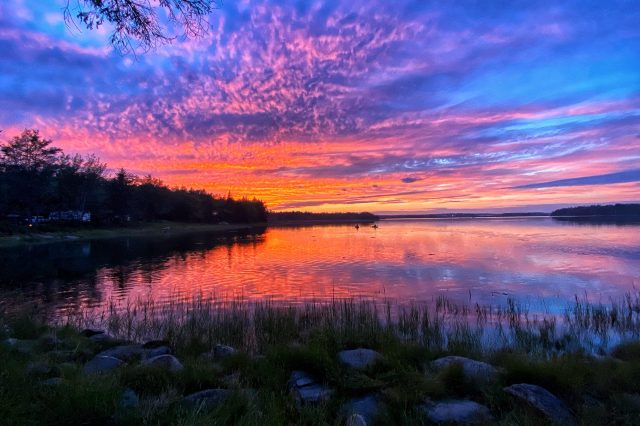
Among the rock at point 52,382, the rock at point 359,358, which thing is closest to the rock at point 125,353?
the rock at point 52,382

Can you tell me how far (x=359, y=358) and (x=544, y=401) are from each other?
12.8 feet

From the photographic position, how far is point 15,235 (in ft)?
218

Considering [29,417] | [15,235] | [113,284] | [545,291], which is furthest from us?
[15,235]

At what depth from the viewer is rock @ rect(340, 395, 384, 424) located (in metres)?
6.69

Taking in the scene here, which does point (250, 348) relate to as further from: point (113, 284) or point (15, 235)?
point (15, 235)

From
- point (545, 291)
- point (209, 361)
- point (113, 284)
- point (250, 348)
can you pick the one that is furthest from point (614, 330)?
point (113, 284)

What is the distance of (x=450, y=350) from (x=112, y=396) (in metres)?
8.46

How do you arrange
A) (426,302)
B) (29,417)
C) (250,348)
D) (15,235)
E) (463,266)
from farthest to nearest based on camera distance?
1. (15,235)
2. (463,266)
3. (426,302)
4. (250,348)
5. (29,417)

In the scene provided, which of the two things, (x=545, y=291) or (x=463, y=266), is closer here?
(x=545, y=291)

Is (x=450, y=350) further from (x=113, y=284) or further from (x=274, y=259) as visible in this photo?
(x=274, y=259)

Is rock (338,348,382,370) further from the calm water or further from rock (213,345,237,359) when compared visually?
the calm water

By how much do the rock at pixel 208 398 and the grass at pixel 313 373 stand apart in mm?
226

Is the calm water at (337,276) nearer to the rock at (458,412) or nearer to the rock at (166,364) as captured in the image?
the rock at (166,364)

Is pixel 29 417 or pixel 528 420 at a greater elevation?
pixel 29 417
